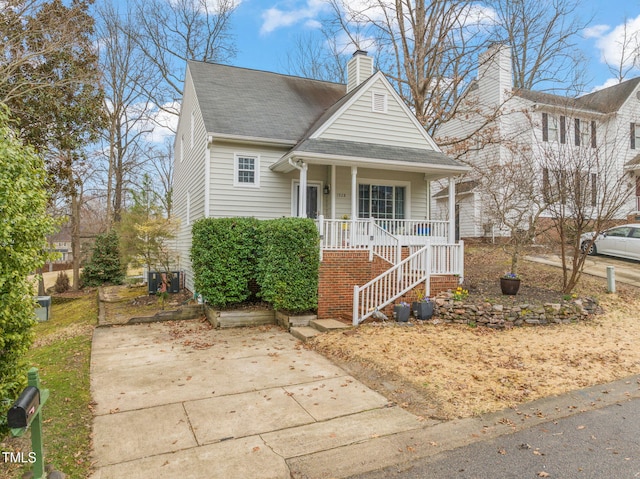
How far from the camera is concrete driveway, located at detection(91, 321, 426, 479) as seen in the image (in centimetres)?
344

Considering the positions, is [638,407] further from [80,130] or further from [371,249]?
[80,130]

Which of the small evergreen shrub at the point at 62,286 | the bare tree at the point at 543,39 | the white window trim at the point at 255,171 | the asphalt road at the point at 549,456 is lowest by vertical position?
the small evergreen shrub at the point at 62,286

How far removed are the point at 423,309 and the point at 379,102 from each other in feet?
22.8

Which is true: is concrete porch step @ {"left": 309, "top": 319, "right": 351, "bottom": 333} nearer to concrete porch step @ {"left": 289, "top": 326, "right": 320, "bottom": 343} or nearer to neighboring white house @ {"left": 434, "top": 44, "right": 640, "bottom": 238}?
concrete porch step @ {"left": 289, "top": 326, "right": 320, "bottom": 343}

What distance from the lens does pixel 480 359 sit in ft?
20.7

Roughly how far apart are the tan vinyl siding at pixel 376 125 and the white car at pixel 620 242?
24.4ft

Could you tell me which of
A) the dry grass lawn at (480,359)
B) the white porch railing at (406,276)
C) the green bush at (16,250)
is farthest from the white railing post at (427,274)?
the green bush at (16,250)

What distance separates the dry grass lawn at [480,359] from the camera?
4.90m

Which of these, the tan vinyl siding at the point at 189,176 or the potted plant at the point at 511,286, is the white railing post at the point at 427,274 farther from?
the tan vinyl siding at the point at 189,176

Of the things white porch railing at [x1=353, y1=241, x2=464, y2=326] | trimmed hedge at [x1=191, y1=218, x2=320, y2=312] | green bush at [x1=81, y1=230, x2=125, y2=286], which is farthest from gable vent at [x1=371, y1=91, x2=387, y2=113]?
green bush at [x1=81, y1=230, x2=125, y2=286]

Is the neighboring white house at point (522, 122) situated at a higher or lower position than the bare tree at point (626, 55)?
lower

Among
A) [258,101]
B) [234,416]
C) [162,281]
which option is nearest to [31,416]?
[234,416]

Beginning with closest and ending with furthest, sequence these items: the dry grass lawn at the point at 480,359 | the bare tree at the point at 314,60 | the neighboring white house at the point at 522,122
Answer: the dry grass lawn at the point at 480,359, the neighboring white house at the point at 522,122, the bare tree at the point at 314,60

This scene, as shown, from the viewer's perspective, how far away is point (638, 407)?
462 centimetres
